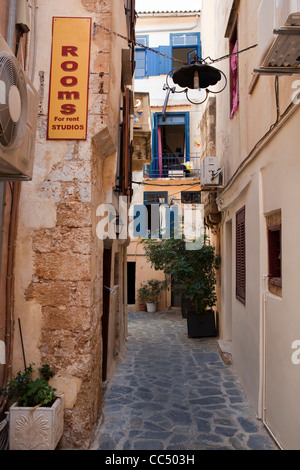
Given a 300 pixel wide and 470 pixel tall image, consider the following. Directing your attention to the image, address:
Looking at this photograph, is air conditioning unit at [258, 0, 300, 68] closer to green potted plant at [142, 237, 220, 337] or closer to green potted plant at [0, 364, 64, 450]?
green potted plant at [0, 364, 64, 450]

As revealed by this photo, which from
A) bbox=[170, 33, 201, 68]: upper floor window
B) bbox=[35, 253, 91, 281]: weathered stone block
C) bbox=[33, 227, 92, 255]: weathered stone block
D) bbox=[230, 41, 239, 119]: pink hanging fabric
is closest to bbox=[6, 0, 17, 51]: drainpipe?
bbox=[33, 227, 92, 255]: weathered stone block

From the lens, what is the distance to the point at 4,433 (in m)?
3.82

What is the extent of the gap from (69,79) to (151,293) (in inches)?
437

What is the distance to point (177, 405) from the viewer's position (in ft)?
18.1

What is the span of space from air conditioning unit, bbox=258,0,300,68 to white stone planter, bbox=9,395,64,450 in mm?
3810

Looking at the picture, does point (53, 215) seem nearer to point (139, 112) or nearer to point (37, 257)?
point (37, 257)

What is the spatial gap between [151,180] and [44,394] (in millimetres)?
12861

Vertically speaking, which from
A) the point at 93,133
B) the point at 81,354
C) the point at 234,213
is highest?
the point at 93,133

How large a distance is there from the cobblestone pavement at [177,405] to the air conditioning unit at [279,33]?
13.1 ft

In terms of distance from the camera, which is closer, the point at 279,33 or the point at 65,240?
the point at 279,33

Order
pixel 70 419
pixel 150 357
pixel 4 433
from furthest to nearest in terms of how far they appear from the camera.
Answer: pixel 150 357 < pixel 70 419 < pixel 4 433

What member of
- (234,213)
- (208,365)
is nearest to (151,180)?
(234,213)

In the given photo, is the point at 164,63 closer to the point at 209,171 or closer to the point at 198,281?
the point at 209,171

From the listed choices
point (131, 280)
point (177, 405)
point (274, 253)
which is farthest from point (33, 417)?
point (131, 280)
